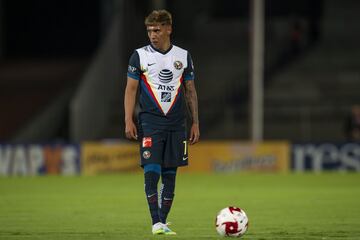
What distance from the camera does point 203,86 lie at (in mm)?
35719

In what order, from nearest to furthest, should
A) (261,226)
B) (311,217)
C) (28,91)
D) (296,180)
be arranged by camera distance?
1. (261,226)
2. (311,217)
3. (296,180)
4. (28,91)

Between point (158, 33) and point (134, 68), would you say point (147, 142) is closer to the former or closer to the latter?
point (134, 68)

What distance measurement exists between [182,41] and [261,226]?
87.6ft

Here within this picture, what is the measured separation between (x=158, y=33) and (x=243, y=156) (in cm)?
1769

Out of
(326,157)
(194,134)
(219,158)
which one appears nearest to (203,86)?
(219,158)

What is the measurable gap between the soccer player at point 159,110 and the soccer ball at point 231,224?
0.63m

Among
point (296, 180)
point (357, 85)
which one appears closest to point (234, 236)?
point (296, 180)

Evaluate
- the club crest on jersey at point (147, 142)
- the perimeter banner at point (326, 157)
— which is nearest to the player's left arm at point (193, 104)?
the club crest on jersey at point (147, 142)

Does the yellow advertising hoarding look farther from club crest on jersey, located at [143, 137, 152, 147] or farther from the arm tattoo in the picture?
club crest on jersey, located at [143, 137, 152, 147]

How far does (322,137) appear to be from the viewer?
3247 centimetres

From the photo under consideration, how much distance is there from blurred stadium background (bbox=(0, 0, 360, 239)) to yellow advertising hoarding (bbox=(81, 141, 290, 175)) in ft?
0.09

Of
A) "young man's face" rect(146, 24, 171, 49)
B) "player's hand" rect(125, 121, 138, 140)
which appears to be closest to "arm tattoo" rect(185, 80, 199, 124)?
"young man's face" rect(146, 24, 171, 49)

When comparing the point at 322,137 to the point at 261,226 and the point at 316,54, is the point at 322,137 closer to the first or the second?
the point at 316,54

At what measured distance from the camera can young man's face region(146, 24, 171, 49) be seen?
35.2 feet
